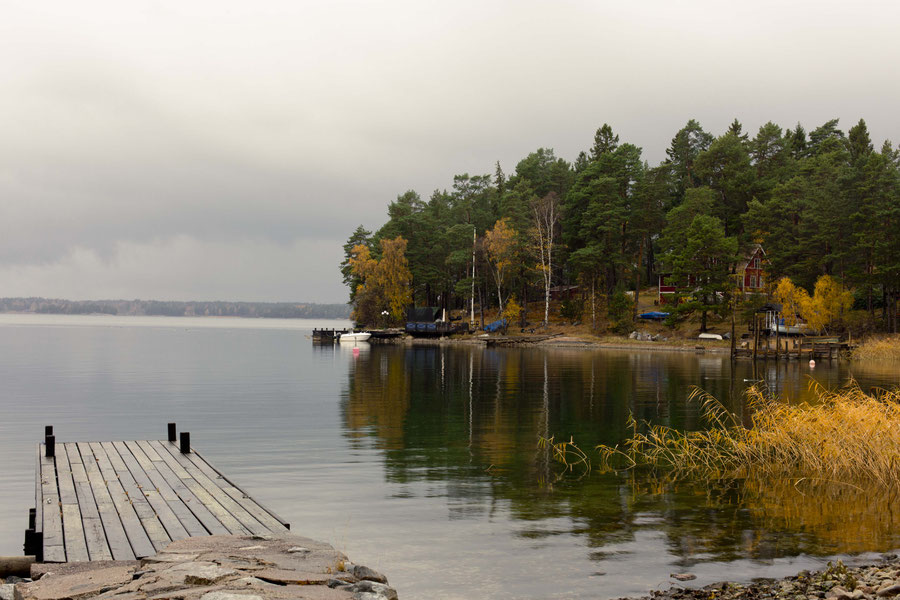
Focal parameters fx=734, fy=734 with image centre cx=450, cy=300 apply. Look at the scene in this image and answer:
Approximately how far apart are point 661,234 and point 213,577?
97.4m

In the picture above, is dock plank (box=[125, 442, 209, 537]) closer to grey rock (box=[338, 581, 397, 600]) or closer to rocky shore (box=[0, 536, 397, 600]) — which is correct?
rocky shore (box=[0, 536, 397, 600])

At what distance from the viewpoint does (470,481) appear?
54.2 feet

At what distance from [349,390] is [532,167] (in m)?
83.4

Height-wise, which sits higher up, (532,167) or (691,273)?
(532,167)

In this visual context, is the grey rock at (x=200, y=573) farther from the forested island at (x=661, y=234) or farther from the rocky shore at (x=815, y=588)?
the forested island at (x=661, y=234)

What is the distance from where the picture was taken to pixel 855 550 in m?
11.5

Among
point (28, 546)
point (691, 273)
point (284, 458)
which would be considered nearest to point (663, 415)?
point (284, 458)

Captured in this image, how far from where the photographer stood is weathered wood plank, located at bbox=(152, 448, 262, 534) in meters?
10.2

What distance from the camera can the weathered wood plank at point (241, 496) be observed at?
1044 cm

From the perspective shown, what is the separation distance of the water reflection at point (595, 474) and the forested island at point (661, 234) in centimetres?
3033

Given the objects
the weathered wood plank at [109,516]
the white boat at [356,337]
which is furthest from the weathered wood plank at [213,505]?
the white boat at [356,337]

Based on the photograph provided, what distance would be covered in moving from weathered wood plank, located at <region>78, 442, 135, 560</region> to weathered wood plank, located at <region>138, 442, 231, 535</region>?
1.03 meters

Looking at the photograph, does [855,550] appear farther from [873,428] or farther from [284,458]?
[284,458]

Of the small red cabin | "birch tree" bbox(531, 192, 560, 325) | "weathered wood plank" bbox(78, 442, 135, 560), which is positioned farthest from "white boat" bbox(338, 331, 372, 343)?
"weathered wood plank" bbox(78, 442, 135, 560)
